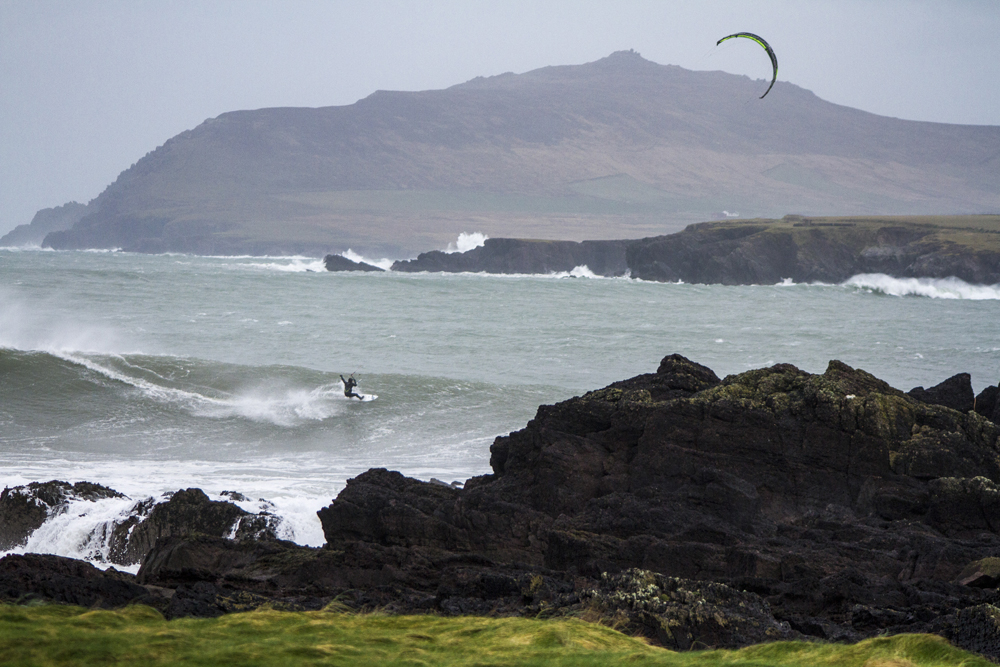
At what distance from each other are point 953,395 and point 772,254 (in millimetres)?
96383

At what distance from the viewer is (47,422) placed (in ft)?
71.5

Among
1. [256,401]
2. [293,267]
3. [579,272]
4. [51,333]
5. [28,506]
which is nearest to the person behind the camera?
[28,506]

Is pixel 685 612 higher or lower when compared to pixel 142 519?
higher

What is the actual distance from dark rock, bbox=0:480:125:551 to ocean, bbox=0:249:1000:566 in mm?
221

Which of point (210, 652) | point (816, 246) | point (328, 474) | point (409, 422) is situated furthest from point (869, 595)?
point (816, 246)

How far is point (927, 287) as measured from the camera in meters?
92.9

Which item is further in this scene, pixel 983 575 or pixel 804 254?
pixel 804 254

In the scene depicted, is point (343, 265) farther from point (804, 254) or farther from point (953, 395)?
point (953, 395)

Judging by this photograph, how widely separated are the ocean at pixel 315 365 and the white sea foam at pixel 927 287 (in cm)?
2336

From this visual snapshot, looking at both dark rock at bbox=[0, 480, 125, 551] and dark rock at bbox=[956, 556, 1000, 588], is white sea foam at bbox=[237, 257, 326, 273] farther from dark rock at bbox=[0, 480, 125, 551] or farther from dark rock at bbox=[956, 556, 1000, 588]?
dark rock at bbox=[956, 556, 1000, 588]

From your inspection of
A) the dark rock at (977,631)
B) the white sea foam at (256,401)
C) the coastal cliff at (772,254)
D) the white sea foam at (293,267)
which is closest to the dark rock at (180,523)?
the dark rock at (977,631)

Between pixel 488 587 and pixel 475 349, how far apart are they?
29.1 m

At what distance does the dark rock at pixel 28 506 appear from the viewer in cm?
1173

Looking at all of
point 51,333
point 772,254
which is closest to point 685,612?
point 51,333
